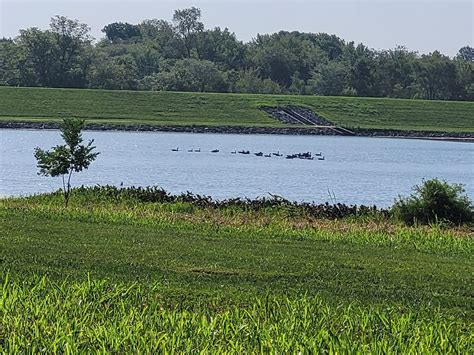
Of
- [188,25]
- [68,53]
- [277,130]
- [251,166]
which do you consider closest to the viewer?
[251,166]

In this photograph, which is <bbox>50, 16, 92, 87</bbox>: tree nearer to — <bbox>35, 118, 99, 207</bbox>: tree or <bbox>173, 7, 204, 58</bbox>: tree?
<bbox>173, 7, 204, 58</bbox>: tree

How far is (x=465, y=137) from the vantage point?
96.6 metres

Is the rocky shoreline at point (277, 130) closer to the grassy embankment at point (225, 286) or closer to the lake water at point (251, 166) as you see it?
the lake water at point (251, 166)

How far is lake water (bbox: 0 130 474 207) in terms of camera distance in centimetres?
3897

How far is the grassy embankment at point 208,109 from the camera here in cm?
9519

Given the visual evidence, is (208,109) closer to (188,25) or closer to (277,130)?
(277,130)

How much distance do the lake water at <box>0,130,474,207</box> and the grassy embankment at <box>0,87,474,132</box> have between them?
412 inches

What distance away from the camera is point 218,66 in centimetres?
14438

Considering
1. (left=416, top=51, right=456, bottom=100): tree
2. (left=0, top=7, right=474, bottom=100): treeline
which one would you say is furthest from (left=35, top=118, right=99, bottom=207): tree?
(left=416, top=51, right=456, bottom=100): tree

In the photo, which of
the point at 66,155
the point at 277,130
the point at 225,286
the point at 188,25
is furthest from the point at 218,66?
the point at 225,286

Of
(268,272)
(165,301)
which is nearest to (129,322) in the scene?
(165,301)

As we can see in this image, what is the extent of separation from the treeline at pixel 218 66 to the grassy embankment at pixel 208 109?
1761 cm

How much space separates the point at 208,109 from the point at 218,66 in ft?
145

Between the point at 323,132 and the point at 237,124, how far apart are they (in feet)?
26.9
